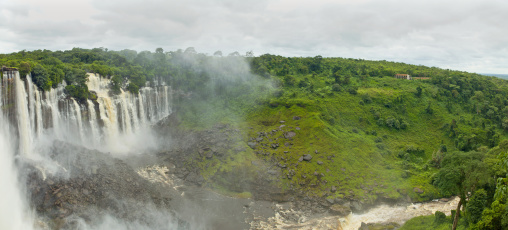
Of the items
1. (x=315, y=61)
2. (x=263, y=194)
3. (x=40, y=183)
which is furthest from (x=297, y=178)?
(x=315, y=61)

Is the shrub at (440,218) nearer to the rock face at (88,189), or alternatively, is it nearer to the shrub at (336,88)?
the rock face at (88,189)

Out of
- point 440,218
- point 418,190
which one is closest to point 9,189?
point 440,218

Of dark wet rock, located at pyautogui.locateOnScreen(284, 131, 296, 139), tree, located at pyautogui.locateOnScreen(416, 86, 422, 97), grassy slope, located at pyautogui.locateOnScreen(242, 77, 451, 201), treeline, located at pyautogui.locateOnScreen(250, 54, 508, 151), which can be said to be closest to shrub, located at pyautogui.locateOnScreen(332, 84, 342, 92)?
treeline, located at pyautogui.locateOnScreen(250, 54, 508, 151)

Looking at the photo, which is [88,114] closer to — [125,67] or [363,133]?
[125,67]

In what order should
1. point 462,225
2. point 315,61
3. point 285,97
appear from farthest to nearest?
point 315,61, point 285,97, point 462,225

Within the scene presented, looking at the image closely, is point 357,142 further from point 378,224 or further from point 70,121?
point 70,121
